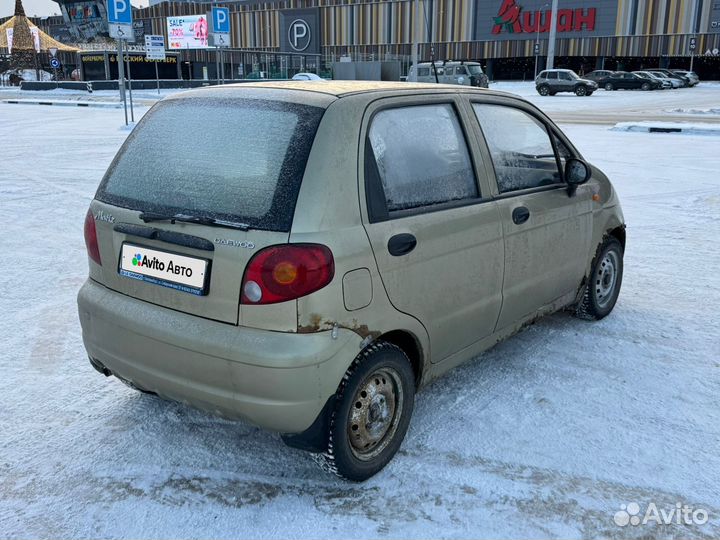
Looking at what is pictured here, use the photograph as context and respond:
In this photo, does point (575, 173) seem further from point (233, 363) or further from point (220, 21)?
point (220, 21)

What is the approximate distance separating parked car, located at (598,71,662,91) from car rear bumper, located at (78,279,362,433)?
48372 mm

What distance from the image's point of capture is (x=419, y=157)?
3295 mm

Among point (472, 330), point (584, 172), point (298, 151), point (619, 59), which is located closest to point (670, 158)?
point (584, 172)

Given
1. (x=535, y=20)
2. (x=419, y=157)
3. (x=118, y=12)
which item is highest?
(x=535, y=20)

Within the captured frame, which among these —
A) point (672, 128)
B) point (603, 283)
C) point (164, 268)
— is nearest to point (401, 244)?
point (164, 268)

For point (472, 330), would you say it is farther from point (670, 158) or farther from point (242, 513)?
point (670, 158)

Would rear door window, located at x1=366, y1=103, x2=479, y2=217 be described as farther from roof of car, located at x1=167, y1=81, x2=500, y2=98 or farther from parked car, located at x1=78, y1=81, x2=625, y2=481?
roof of car, located at x1=167, y1=81, x2=500, y2=98

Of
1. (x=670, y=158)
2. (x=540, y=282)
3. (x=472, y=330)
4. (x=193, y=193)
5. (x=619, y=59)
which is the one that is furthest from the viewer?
(x=619, y=59)

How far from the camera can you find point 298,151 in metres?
2.79

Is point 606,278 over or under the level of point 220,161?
under

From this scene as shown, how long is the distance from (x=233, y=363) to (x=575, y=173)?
2.57 meters

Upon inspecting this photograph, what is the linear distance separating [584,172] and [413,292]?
1.74 metres

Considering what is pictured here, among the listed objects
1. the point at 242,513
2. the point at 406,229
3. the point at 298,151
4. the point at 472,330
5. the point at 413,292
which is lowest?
the point at 242,513

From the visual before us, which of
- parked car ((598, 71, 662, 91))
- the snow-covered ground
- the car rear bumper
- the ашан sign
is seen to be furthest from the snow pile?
the ашан sign
